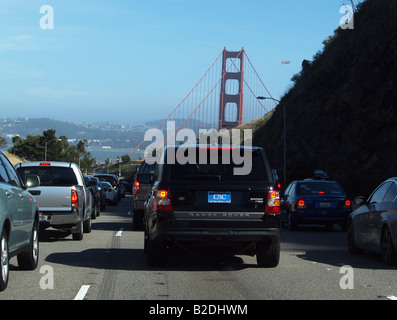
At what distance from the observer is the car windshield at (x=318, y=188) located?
21.4 metres

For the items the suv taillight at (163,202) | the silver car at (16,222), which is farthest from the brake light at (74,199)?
the suv taillight at (163,202)

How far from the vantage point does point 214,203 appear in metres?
10.7

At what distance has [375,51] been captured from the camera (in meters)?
45.1

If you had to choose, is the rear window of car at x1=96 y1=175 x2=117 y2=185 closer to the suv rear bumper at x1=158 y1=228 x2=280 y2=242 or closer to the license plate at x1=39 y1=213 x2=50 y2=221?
the license plate at x1=39 y1=213 x2=50 y2=221

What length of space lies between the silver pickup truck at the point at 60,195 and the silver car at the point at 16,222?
144 inches

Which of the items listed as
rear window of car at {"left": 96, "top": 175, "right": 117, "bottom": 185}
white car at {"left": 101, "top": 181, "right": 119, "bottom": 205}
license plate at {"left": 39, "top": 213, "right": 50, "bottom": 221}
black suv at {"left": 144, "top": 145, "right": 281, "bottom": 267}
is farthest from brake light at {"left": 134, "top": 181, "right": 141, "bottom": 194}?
rear window of car at {"left": 96, "top": 175, "right": 117, "bottom": 185}

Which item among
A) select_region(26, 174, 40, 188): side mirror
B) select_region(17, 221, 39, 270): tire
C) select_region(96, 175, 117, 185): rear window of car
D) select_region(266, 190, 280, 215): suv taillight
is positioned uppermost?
select_region(26, 174, 40, 188): side mirror

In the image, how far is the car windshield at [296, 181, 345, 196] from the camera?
21422 mm

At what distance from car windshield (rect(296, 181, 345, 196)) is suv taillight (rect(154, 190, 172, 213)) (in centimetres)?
1120

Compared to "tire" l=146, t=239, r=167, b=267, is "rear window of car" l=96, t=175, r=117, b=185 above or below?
below

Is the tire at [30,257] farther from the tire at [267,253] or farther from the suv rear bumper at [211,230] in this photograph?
the tire at [267,253]

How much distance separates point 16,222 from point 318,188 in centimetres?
1339
